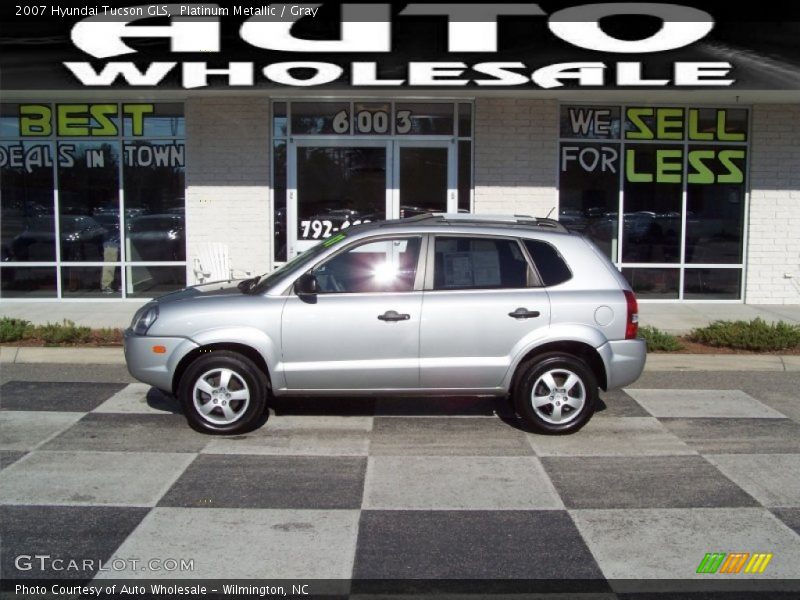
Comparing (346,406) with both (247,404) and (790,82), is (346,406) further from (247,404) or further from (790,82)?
(790,82)

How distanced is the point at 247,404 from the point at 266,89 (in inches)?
248

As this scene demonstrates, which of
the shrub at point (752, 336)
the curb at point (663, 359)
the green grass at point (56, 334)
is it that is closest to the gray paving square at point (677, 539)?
the curb at point (663, 359)

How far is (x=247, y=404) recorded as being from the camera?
721 cm

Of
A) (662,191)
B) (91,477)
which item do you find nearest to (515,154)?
(662,191)

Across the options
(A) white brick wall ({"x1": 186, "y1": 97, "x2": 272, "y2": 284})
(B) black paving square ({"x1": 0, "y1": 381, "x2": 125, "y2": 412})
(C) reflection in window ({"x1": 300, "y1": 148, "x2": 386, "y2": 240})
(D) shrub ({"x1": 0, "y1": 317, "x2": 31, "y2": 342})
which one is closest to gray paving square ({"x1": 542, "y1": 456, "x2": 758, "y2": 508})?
(B) black paving square ({"x1": 0, "y1": 381, "x2": 125, "y2": 412})

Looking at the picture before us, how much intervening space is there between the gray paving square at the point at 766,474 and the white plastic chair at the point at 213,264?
8571mm

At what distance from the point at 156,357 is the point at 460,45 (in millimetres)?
6788

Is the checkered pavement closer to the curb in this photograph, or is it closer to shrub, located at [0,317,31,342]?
the curb

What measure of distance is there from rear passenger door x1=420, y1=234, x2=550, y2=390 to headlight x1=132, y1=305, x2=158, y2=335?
2241mm

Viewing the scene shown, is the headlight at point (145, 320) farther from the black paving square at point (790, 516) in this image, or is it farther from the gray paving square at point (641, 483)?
the black paving square at point (790, 516)

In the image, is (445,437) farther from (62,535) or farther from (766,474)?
(62,535)

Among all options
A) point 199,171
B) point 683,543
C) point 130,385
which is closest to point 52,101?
point 199,171

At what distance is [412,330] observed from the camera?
23.4 feet

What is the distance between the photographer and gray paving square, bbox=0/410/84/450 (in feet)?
23.2
